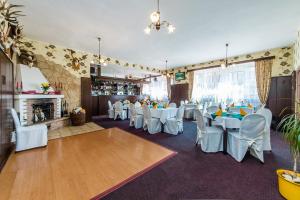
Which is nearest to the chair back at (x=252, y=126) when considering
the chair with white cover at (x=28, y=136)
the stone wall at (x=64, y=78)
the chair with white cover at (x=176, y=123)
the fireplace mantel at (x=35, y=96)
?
the chair with white cover at (x=176, y=123)

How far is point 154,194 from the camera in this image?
178 cm

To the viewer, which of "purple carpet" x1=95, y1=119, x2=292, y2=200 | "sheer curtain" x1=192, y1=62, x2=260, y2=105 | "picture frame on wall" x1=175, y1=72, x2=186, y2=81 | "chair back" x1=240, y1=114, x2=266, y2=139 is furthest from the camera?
"picture frame on wall" x1=175, y1=72, x2=186, y2=81

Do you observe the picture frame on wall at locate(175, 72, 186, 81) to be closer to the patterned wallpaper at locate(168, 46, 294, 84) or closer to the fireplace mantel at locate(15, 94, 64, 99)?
the patterned wallpaper at locate(168, 46, 294, 84)

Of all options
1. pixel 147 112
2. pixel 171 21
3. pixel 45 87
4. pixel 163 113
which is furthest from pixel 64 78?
pixel 171 21

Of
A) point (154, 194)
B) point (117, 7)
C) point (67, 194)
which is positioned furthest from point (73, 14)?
point (154, 194)

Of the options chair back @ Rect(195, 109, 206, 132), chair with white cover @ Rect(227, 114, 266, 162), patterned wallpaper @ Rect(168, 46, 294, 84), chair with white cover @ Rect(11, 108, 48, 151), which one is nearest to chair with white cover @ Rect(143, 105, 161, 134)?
chair back @ Rect(195, 109, 206, 132)

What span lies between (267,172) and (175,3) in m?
3.67

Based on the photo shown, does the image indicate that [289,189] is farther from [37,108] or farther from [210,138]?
[37,108]

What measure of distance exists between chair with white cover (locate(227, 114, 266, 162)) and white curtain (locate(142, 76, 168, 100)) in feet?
25.2

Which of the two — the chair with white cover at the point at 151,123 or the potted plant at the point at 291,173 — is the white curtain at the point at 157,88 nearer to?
the chair with white cover at the point at 151,123

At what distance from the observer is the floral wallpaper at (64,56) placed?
5057mm

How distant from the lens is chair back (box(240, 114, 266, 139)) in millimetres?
2449

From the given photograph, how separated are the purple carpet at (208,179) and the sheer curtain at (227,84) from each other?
4.05 metres

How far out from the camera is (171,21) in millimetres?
3613
